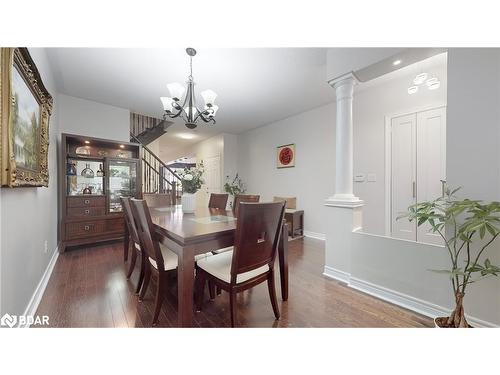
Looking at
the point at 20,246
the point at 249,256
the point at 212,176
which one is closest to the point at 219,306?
the point at 249,256

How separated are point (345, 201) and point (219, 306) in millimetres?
1569

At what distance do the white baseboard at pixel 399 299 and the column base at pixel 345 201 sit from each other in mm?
715

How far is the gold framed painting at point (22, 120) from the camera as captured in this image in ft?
3.26

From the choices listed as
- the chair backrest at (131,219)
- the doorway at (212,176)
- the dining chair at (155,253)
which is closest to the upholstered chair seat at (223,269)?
the dining chair at (155,253)

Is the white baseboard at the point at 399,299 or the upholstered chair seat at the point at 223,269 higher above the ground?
the upholstered chair seat at the point at 223,269

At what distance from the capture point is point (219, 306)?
1639 mm

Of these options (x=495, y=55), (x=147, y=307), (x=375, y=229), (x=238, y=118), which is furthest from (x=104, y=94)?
(x=375, y=229)

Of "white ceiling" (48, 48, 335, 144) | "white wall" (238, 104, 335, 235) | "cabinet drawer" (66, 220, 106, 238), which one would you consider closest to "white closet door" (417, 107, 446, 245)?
"white wall" (238, 104, 335, 235)

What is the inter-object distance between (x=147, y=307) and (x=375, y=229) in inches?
130

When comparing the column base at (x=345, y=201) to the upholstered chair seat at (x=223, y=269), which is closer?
the upholstered chair seat at (x=223, y=269)

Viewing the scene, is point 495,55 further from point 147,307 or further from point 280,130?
point 280,130

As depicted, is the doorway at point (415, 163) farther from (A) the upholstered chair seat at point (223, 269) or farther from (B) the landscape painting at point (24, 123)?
(B) the landscape painting at point (24, 123)

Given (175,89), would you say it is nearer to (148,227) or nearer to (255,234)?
(148,227)
